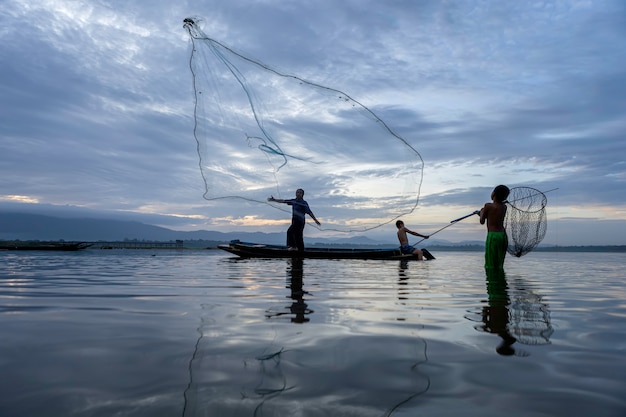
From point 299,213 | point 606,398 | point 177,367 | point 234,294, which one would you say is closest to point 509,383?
point 606,398

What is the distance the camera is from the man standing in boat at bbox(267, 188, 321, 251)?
22355 millimetres

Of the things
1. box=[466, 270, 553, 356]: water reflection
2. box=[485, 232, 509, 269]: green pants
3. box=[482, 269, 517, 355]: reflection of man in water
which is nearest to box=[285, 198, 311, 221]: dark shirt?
box=[485, 232, 509, 269]: green pants

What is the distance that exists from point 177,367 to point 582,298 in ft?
25.4

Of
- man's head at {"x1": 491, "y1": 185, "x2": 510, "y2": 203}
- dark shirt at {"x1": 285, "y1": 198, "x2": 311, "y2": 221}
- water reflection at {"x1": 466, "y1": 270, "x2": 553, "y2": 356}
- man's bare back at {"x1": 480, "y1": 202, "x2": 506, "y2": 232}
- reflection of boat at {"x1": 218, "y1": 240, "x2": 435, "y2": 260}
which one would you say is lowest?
water reflection at {"x1": 466, "y1": 270, "x2": 553, "y2": 356}

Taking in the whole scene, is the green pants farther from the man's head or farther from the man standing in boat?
the man standing in boat

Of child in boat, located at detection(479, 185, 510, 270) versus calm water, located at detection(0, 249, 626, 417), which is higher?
child in boat, located at detection(479, 185, 510, 270)

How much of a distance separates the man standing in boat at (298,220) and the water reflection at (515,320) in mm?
14410

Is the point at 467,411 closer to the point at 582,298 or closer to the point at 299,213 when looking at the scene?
the point at 582,298

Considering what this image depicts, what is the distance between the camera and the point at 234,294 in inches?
308

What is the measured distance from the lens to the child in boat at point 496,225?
12586mm

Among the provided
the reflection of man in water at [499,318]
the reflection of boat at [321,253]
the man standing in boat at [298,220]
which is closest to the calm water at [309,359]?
the reflection of man in water at [499,318]

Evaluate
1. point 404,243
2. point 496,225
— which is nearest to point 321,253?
point 404,243

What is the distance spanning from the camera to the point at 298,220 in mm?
23406

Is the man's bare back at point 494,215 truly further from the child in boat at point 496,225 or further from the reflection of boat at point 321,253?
the reflection of boat at point 321,253
